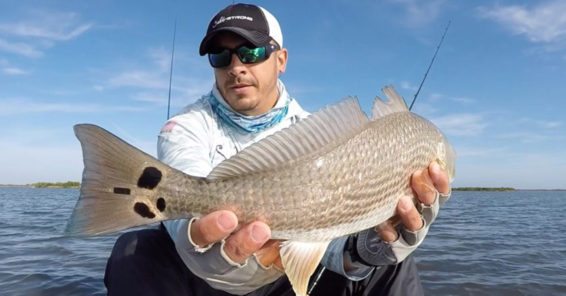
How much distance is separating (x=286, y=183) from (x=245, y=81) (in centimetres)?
152

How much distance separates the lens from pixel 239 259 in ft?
8.02

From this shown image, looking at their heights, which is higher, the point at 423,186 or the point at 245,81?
the point at 245,81

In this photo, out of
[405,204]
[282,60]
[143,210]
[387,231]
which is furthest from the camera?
[282,60]

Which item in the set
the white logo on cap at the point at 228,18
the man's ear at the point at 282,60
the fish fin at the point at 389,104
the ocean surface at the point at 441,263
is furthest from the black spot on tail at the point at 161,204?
the ocean surface at the point at 441,263

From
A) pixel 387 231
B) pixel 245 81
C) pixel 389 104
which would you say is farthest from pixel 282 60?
pixel 387 231

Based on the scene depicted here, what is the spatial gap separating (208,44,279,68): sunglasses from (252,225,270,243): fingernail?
5.37 ft

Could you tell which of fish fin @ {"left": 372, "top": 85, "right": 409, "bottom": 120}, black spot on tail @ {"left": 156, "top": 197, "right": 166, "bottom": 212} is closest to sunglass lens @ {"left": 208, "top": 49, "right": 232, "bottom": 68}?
fish fin @ {"left": 372, "top": 85, "right": 409, "bottom": 120}

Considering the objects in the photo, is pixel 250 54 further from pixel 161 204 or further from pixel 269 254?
pixel 161 204

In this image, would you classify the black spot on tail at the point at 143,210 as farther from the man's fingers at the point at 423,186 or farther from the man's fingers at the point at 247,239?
the man's fingers at the point at 423,186

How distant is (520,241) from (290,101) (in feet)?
33.0

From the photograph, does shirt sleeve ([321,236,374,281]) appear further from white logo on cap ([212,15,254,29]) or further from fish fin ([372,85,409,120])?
white logo on cap ([212,15,254,29])

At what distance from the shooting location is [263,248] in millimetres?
2555

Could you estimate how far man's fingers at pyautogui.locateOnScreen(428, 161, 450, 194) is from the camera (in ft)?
9.36

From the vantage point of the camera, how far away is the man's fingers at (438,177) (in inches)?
112
